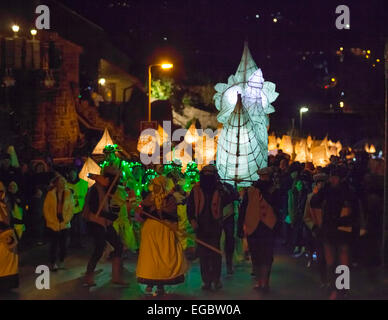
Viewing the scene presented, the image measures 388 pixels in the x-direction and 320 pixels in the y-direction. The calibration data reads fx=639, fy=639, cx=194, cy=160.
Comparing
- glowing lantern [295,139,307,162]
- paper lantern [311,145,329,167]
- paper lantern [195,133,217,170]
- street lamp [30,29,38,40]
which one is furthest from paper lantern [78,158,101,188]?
glowing lantern [295,139,307,162]

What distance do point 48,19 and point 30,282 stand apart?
16.0 m

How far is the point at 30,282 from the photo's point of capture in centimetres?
977

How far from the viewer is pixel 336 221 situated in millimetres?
9188

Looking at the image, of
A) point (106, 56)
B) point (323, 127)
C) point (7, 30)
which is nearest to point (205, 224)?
point (7, 30)

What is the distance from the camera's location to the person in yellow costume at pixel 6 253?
9023 mm

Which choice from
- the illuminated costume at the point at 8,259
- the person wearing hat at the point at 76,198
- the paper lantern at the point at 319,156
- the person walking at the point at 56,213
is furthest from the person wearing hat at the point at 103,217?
the paper lantern at the point at 319,156

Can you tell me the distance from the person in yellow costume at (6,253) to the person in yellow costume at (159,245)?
1792 millimetres

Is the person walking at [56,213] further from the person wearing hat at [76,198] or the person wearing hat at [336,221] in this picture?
the person wearing hat at [336,221]

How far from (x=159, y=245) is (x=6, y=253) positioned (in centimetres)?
218

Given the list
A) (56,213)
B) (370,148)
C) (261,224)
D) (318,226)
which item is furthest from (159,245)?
(370,148)

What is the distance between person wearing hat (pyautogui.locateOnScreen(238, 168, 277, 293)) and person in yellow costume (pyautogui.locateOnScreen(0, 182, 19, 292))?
3330 mm

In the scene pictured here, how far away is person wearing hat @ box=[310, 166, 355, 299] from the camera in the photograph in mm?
9188

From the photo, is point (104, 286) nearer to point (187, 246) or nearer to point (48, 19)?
point (187, 246)

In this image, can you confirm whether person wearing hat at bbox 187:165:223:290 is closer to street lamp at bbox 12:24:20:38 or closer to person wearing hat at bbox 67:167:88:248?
person wearing hat at bbox 67:167:88:248
